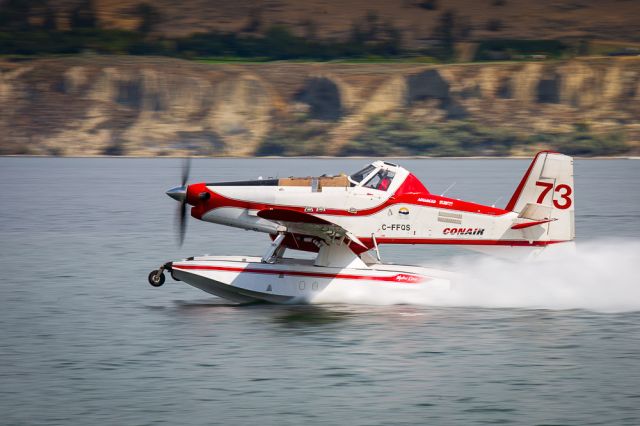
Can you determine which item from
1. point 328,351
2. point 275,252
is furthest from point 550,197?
point 328,351

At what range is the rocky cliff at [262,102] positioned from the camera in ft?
376

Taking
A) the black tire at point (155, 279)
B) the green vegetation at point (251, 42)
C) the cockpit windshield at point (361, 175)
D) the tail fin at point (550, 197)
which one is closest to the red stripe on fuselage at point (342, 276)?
the black tire at point (155, 279)

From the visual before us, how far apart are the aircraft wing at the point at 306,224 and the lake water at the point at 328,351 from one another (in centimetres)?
131

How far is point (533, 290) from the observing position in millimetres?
A: 20188

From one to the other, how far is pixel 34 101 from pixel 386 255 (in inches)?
3941

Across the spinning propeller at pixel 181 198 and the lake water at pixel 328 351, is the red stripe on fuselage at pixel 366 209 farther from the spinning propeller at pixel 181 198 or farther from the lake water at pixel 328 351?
the lake water at pixel 328 351

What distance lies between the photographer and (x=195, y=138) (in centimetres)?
11388

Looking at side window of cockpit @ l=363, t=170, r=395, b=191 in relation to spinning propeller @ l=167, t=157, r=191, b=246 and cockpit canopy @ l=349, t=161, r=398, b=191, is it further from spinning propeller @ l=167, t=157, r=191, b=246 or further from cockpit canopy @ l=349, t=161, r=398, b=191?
spinning propeller @ l=167, t=157, r=191, b=246

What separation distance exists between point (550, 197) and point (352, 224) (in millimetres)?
3794

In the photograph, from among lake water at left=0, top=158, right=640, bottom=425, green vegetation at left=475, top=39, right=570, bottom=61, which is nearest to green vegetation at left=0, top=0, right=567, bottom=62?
green vegetation at left=475, top=39, right=570, bottom=61

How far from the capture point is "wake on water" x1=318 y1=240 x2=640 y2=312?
1945 centimetres

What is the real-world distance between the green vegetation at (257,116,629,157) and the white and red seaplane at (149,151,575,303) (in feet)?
301

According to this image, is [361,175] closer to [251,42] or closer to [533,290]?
[533,290]

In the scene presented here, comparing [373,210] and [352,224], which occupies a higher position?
[373,210]
